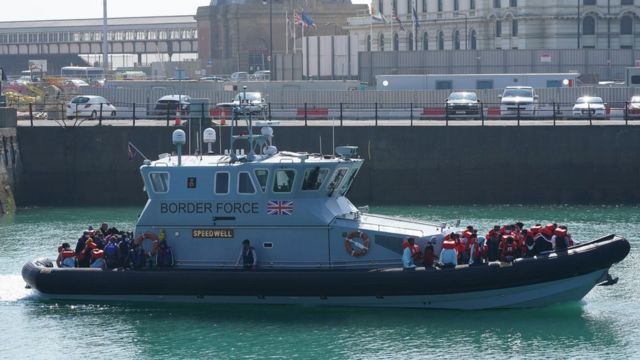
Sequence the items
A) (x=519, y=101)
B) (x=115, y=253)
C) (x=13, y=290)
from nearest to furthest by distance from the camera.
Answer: (x=115, y=253) < (x=13, y=290) < (x=519, y=101)

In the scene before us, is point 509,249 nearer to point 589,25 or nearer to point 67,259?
point 67,259

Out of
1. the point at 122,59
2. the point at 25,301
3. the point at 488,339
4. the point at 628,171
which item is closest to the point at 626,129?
the point at 628,171

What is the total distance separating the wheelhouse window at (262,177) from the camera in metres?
24.5

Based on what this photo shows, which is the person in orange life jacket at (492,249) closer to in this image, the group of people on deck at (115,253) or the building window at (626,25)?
the group of people on deck at (115,253)

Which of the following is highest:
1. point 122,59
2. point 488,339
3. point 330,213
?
point 122,59

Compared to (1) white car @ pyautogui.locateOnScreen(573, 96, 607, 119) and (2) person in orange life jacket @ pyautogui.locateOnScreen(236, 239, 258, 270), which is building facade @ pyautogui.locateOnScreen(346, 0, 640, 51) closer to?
(1) white car @ pyautogui.locateOnScreen(573, 96, 607, 119)

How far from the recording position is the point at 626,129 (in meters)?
40.2

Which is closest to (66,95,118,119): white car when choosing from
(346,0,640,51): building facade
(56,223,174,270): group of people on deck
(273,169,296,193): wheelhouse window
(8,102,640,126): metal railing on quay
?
(8,102,640,126): metal railing on quay

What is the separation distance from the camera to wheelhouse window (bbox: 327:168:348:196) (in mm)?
24703

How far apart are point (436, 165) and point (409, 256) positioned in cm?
1665

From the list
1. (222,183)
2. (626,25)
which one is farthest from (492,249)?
(626,25)

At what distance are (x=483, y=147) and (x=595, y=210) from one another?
4.05 meters

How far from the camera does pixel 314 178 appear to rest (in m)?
24.5

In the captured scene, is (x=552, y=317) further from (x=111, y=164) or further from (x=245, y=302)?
(x=111, y=164)
